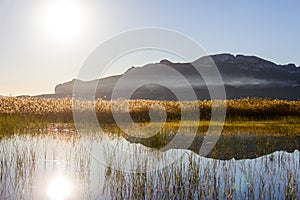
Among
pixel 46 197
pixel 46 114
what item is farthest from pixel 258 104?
pixel 46 197

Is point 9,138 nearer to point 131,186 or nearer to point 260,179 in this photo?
point 131,186

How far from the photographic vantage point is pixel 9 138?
13.3 metres

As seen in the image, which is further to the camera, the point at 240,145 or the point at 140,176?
the point at 240,145

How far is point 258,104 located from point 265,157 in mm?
16811

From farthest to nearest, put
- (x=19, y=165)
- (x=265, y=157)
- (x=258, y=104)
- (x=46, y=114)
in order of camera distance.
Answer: (x=258, y=104) → (x=46, y=114) → (x=265, y=157) → (x=19, y=165)

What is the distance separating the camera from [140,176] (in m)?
7.65

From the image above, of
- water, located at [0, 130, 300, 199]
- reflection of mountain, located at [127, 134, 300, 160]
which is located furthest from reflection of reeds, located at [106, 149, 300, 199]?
reflection of mountain, located at [127, 134, 300, 160]

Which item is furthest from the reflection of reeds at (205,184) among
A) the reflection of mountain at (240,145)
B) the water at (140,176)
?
the reflection of mountain at (240,145)

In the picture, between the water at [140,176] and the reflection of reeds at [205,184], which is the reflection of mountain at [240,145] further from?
the reflection of reeds at [205,184]

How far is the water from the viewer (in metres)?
6.89

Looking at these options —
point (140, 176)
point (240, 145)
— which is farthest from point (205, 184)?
point (240, 145)

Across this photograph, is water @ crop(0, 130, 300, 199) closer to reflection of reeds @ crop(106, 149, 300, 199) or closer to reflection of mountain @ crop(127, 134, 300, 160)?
reflection of reeds @ crop(106, 149, 300, 199)

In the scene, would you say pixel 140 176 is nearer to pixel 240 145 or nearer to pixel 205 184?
pixel 205 184

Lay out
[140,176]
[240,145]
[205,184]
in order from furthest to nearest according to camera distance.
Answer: [240,145] < [140,176] < [205,184]
